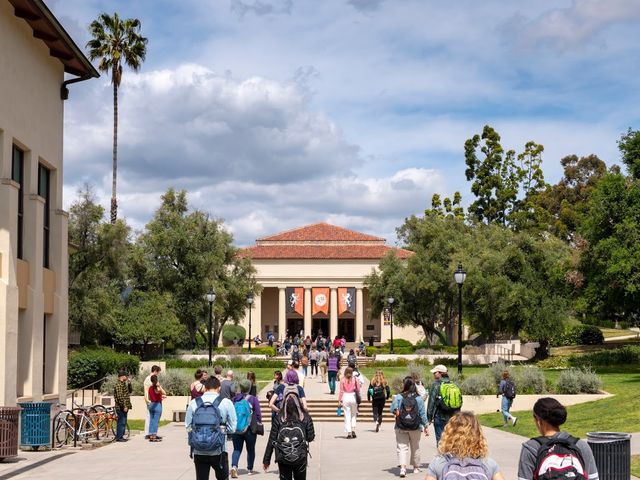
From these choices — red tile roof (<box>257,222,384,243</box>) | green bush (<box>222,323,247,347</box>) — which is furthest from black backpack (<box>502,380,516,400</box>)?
red tile roof (<box>257,222,384,243</box>)

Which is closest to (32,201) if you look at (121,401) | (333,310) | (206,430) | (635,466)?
(121,401)

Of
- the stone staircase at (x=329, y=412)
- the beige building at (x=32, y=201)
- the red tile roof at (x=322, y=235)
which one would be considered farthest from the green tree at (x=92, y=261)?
the red tile roof at (x=322, y=235)

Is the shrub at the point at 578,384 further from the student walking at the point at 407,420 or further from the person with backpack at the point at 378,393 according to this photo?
the student walking at the point at 407,420

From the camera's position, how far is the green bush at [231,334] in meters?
79.7

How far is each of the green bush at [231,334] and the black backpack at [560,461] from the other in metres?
73.6

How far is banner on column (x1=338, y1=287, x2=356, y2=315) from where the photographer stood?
8494 cm

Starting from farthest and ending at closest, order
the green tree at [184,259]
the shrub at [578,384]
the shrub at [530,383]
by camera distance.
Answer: the green tree at [184,259]
the shrub at [530,383]
the shrub at [578,384]

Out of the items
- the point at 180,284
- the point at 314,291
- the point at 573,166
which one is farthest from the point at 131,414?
the point at 573,166

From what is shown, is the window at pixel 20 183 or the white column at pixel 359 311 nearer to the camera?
the window at pixel 20 183

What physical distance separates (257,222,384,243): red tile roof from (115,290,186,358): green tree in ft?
123

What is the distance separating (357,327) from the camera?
3396 inches

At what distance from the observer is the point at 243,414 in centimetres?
1426

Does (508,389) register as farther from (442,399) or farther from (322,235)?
(322,235)

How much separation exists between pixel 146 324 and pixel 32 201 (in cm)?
3217
